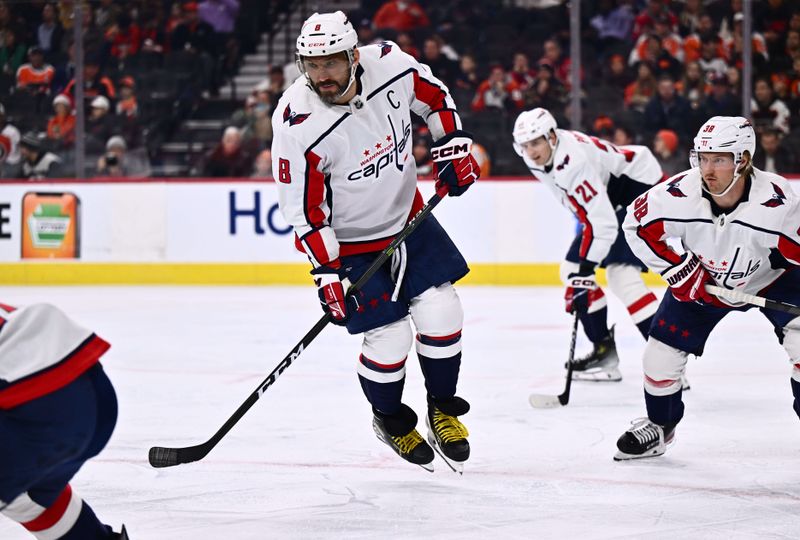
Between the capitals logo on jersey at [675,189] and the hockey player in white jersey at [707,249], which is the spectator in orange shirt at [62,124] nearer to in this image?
the hockey player in white jersey at [707,249]

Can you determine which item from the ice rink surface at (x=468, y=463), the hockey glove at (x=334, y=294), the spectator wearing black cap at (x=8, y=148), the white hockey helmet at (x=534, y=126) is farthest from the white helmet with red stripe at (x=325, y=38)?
the spectator wearing black cap at (x=8, y=148)

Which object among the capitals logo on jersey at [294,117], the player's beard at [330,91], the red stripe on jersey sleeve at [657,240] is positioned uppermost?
the player's beard at [330,91]

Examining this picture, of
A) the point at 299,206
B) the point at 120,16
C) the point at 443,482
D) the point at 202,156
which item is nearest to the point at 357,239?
the point at 299,206

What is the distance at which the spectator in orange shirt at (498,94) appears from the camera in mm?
8008

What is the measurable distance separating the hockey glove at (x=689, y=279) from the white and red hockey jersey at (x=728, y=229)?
0.06 ft

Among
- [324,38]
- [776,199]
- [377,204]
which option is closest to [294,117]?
[324,38]

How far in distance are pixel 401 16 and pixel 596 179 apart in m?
4.87

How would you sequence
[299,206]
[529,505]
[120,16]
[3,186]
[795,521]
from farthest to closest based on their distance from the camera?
1. [120,16]
2. [3,186]
3. [299,206]
4. [529,505]
5. [795,521]

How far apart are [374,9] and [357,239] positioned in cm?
613

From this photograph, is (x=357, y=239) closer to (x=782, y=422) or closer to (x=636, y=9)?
(x=782, y=422)

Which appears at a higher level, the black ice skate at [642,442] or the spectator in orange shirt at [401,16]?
the spectator in orange shirt at [401,16]

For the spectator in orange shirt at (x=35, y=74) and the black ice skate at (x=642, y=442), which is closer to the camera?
the black ice skate at (x=642, y=442)

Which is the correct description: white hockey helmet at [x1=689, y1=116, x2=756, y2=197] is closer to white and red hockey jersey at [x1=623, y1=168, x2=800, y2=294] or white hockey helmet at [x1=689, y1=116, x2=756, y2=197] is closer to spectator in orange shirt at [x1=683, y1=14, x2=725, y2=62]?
white and red hockey jersey at [x1=623, y1=168, x2=800, y2=294]

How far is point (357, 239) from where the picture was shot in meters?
3.20
